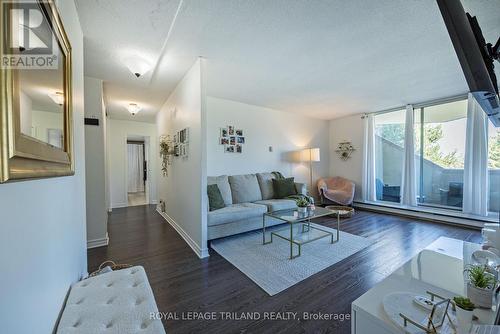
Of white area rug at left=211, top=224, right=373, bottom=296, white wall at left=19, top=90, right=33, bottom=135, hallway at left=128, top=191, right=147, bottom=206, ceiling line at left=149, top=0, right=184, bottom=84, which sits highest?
ceiling line at left=149, top=0, right=184, bottom=84

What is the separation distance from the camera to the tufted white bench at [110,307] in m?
0.92

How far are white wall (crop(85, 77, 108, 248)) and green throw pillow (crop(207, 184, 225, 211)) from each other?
1.52 metres

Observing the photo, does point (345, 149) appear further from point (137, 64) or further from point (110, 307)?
point (110, 307)

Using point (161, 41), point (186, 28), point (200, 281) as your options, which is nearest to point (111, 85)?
point (161, 41)

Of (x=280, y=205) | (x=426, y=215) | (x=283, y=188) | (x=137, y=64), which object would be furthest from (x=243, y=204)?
(x=426, y=215)

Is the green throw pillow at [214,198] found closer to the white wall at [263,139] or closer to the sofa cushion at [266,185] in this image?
the white wall at [263,139]

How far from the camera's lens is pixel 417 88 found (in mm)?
3543

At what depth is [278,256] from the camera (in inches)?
100

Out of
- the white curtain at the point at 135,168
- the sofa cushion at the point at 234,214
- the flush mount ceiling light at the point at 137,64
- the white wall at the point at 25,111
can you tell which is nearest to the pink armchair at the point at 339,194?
the sofa cushion at the point at 234,214

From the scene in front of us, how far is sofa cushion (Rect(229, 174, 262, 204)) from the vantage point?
3777 mm

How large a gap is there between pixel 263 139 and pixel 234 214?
7.38ft

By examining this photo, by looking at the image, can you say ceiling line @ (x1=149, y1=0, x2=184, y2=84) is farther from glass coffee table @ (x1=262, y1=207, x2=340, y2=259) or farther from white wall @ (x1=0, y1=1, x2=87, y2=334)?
glass coffee table @ (x1=262, y1=207, x2=340, y2=259)

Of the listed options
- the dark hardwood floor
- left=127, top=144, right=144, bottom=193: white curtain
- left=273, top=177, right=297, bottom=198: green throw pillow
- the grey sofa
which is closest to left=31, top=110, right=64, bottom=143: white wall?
the dark hardwood floor

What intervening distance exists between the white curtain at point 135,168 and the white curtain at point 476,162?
32.4ft
